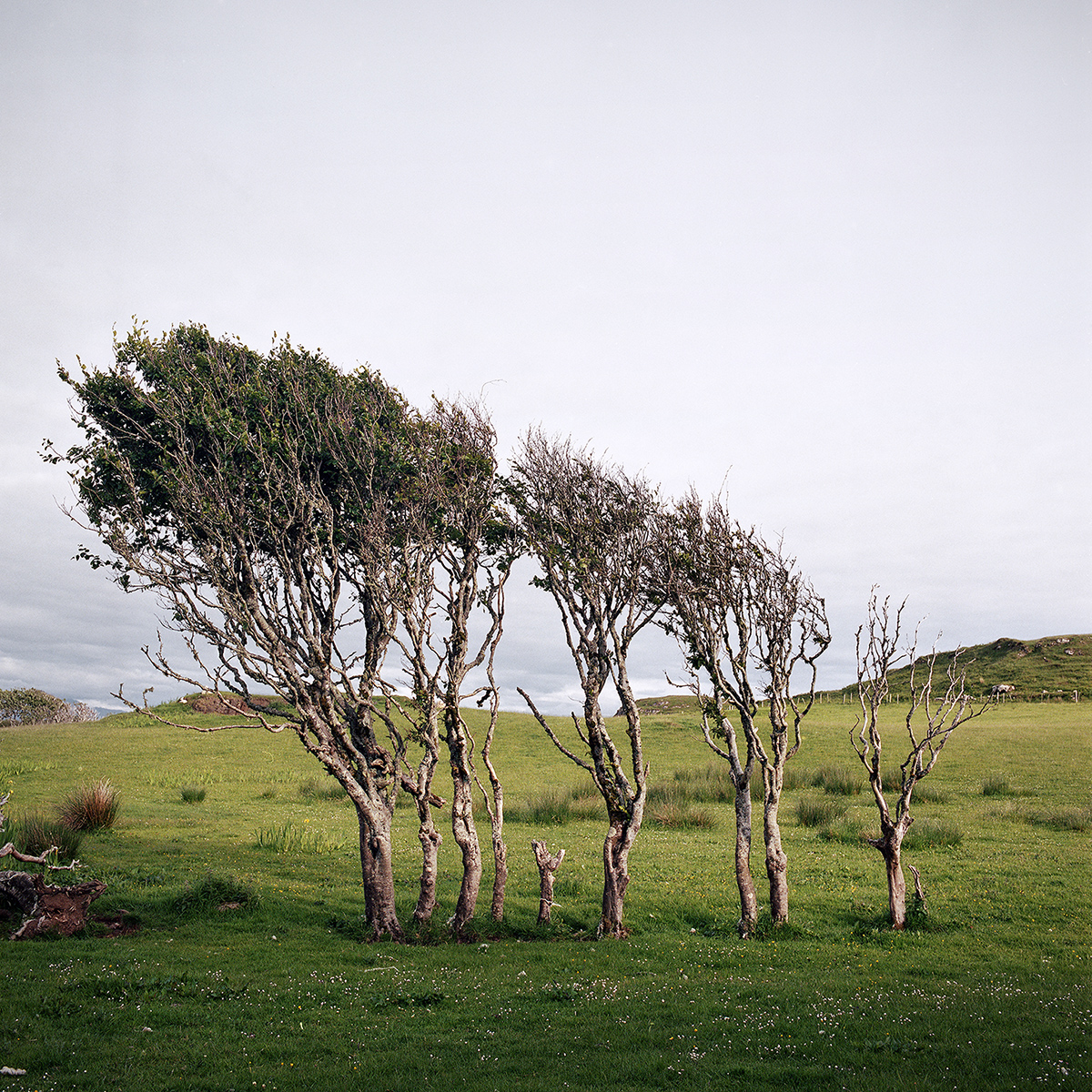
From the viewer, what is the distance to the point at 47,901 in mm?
16625

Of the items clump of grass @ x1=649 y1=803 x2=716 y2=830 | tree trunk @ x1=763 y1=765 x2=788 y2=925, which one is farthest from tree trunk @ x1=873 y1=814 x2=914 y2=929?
clump of grass @ x1=649 y1=803 x2=716 y2=830

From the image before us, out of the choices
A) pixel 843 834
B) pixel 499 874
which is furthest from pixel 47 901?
pixel 843 834

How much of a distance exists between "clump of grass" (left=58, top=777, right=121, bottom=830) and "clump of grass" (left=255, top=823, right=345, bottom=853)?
219 inches

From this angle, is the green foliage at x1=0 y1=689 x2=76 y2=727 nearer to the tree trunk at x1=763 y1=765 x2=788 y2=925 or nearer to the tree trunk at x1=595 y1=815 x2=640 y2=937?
the tree trunk at x1=595 y1=815 x2=640 y2=937

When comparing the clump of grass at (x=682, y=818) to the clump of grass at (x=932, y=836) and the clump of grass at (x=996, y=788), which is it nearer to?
the clump of grass at (x=932, y=836)

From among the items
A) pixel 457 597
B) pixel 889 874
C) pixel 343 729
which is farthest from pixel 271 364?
pixel 889 874

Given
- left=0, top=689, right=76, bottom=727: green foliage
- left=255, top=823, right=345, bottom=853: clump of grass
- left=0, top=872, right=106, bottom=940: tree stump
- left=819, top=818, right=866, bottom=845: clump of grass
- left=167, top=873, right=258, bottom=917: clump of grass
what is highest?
left=0, top=689, right=76, bottom=727: green foliage

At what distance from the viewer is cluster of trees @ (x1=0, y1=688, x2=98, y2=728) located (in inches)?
3349

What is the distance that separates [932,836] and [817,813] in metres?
5.03

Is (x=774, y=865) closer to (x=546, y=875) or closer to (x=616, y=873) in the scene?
(x=616, y=873)

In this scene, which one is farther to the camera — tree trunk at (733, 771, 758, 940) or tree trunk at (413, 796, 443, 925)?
tree trunk at (413, 796, 443, 925)

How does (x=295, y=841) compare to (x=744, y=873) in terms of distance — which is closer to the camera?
(x=744, y=873)

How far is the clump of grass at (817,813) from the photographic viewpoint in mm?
31703

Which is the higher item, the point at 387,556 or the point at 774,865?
the point at 387,556
